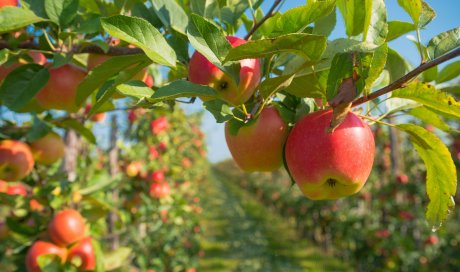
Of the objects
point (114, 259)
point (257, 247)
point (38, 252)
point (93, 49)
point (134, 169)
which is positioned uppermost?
point (93, 49)

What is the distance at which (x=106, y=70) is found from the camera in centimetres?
77

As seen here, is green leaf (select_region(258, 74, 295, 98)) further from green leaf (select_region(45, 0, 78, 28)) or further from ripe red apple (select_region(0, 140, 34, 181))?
ripe red apple (select_region(0, 140, 34, 181))

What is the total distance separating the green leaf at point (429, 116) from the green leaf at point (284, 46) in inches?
13.1

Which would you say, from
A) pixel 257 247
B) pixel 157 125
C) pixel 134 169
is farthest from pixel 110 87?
pixel 257 247

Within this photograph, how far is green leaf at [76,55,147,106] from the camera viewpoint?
0.75 m

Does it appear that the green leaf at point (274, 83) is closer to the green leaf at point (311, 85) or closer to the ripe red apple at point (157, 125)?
the green leaf at point (311, 85)

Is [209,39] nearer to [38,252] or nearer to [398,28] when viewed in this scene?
[398,28]

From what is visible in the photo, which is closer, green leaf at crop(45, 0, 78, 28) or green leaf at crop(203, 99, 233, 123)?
green leaf at crop(203, 99, 233, 123)

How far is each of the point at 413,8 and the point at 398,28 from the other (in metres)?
0.15

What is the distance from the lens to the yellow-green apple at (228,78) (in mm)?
686

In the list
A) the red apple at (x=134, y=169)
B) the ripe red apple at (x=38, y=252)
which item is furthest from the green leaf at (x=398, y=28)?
the red apple at (x=134, y=169)

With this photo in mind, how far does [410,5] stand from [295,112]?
0.29 metres

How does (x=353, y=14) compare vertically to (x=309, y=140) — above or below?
above

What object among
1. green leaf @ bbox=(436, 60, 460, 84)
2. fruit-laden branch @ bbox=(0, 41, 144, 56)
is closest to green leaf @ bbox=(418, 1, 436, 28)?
green leaf @ bbox=(436, 60, 460, 84)
